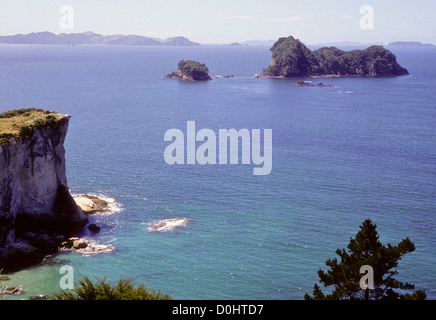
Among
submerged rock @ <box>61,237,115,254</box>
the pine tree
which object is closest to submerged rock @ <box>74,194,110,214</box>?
submerged rock @ <box>61,237,115,254</box>

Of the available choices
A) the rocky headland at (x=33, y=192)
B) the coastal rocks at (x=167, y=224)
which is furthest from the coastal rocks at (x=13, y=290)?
the coastal rocks at (x=167, y=224)

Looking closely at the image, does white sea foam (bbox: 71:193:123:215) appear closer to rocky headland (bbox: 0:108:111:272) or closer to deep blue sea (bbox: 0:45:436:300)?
deep blue sea (bbox: 0:45:436:300)

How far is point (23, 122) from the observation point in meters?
50.7

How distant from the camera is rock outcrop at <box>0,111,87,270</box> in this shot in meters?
44.9

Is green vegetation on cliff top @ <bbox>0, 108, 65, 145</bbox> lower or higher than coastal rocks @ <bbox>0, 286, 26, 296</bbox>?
higher

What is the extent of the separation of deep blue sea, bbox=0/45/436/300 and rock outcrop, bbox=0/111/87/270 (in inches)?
96.0

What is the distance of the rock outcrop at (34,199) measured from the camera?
44938 mm

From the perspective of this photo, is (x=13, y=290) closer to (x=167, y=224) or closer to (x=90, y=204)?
(x=167, y=224)

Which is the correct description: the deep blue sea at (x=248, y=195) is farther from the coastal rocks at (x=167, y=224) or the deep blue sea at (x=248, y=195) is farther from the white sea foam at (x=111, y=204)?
the coastal rocks at (x=167, y=224)

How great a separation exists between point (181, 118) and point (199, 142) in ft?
80.3

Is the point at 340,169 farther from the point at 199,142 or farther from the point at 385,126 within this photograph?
the point at 385,126

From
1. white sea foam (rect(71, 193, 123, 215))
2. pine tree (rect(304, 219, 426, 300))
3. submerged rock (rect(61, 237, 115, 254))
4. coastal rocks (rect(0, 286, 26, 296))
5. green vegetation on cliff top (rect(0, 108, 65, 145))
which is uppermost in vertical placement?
green vegetation on cliff top (rect(0, 108, 65, 145))

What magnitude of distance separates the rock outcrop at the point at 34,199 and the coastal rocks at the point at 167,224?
8087 mm

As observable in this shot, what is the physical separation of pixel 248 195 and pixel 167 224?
43.4 ft
